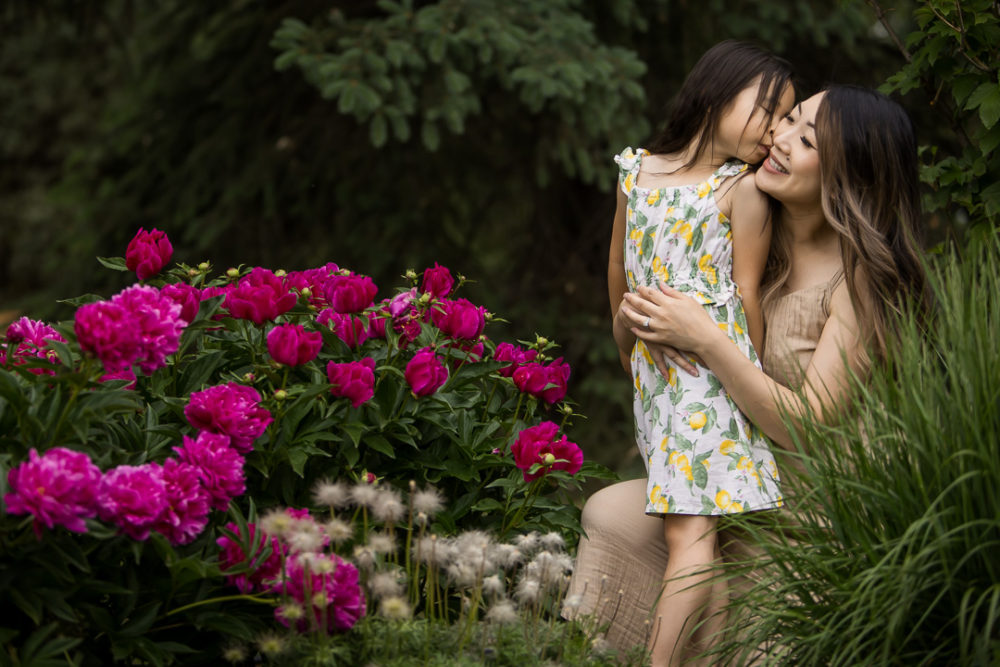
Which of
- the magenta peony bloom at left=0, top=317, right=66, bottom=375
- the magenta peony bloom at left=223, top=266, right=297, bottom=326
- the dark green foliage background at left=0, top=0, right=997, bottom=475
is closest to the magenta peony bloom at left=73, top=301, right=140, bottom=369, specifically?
the magenta peony bloom at left=223, top=266, right=297, bottom=326

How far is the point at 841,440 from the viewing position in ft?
6.87

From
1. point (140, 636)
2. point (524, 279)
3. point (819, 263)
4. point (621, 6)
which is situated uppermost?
point (621, 6)

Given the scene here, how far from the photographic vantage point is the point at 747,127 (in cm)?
260

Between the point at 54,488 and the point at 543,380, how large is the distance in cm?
120

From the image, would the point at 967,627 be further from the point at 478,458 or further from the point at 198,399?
the point at 198,399

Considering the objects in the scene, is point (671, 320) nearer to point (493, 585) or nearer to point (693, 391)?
point (693, 391)

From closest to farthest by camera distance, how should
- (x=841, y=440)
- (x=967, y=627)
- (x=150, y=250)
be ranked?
(x=967, y=627)
(x=841, y=440)
(x=150, y=250)

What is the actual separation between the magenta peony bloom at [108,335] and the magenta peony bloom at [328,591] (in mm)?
486

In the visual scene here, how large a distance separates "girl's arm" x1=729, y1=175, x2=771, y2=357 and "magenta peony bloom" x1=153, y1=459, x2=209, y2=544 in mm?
1439

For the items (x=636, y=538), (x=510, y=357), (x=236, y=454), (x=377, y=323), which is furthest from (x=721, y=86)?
(x=236, y=454)

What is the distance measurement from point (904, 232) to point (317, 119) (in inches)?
171

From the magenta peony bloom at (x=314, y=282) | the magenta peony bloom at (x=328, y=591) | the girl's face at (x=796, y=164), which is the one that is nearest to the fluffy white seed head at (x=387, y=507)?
the magenta peony bloom at (x=328, y=591)

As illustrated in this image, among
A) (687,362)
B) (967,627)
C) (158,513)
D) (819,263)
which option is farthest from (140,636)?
(819,263)

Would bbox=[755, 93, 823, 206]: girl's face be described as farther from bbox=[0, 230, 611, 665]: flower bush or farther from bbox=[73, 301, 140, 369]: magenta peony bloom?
bbox=[73, 301, 140, 369]: magenta peony bloom
